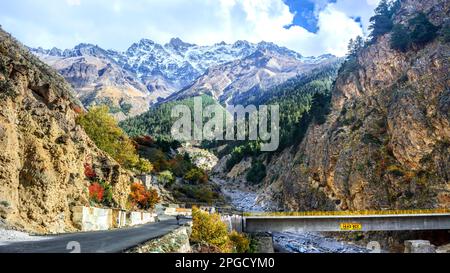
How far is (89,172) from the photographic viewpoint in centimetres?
4175

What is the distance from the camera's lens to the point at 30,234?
2112 cm

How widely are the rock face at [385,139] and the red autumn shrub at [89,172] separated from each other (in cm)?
4826

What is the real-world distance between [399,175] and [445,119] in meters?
11.8

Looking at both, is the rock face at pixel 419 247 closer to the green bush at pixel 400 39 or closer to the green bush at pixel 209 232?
the green bush at pixel 209 232

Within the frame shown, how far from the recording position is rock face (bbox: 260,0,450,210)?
63.4m

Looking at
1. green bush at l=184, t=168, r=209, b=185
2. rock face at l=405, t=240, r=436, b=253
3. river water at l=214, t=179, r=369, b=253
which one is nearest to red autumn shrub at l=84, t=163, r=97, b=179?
river water at l=214, t=179, r=369, b=253

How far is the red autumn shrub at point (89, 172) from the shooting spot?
41.2 m

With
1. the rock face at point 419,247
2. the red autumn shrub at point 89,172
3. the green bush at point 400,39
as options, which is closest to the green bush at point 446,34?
the green bush at point 400,39

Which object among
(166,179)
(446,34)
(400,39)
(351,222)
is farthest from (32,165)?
(400,39)

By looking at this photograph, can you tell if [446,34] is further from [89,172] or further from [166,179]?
[166,179]

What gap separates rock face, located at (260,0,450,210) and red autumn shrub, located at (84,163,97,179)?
4826 centimetres

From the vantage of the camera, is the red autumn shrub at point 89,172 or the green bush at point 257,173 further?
the green bush at point 257,173
